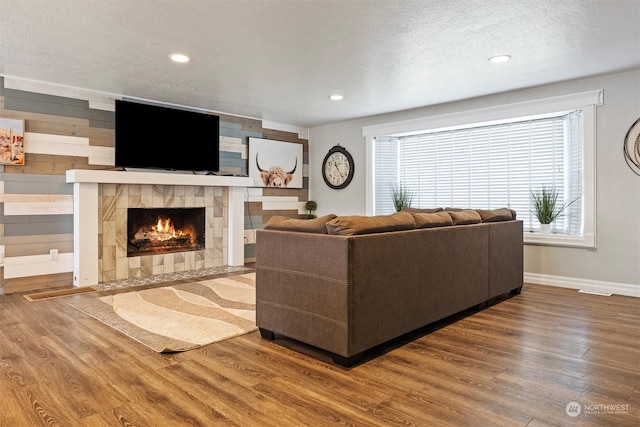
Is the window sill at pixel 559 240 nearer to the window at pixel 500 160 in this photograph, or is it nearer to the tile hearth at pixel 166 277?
the window at pixel 500 160

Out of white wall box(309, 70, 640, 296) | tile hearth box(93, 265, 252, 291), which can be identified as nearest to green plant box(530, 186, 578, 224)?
white wall box(309, 70, 640, 296)

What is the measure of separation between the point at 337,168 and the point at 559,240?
357 cm

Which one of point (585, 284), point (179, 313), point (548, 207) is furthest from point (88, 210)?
point (585, 284)

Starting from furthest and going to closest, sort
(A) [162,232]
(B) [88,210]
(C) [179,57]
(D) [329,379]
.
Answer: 1. (A) [162,232]
2. (B) [88,210]
3. (C) [179,57]
4. (D) [329,379]

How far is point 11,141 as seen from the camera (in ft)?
14.5

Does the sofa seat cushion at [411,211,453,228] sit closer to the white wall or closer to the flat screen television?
the white wall

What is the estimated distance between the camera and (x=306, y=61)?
13.2 feet

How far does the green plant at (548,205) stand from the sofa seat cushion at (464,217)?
4.73 feet

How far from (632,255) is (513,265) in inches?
49.5

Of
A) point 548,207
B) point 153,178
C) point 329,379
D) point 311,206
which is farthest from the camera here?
point 311,206

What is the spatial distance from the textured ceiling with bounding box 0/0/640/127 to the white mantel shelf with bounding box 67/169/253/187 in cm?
100

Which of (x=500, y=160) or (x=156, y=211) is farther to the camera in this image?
(x=156, y=211)

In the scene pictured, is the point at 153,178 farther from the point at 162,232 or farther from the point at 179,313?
the point at 179,313

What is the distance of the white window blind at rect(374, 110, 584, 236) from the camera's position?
4.89 meters
